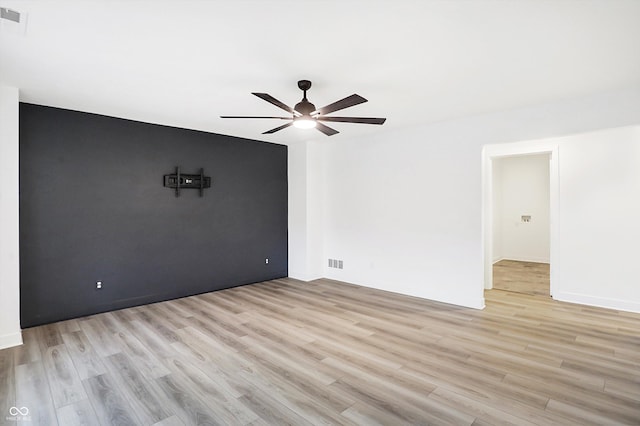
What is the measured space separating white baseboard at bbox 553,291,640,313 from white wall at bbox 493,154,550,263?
11.4 feet

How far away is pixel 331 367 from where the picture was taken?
292 centimetres

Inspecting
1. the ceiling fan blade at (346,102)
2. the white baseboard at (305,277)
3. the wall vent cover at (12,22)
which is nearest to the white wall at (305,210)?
the white baseboard at (305,277)

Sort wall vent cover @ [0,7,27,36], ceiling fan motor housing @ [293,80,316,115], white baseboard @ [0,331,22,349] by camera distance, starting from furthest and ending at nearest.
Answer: white baseboard @ [0,331,22,349], ceiling fan motor housing @ [293,80,316,115], wall vent cover @ [0,7,27,36]

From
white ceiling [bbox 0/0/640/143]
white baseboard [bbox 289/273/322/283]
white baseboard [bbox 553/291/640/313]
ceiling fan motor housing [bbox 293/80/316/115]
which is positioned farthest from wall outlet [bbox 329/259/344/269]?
ceiling fan motor housing [bbox 293/80/316/115]

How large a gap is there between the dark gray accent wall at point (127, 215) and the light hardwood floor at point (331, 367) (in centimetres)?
47

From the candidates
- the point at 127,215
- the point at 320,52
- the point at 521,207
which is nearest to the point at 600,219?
the point at 521,207

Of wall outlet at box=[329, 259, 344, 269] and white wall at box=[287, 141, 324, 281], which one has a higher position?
white wall at box=[287, 141, 324, 281]

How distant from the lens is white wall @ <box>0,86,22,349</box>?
11.1 feet

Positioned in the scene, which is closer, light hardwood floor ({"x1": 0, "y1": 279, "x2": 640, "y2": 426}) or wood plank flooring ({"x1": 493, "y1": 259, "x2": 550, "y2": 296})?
light hardwood floor ({"x1": 0, "y1": 279, "x2": 640, "y2": 426})

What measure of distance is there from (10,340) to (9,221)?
1.23m

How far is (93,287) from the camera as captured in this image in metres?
4.38

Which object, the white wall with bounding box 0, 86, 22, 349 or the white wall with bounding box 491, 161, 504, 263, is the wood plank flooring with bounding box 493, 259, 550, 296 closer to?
the white wall with bounding box 491, 161, 504, 263

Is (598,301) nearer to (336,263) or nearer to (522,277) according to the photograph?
(522,277)

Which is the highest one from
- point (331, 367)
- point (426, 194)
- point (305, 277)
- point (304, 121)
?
point (304, 121)
